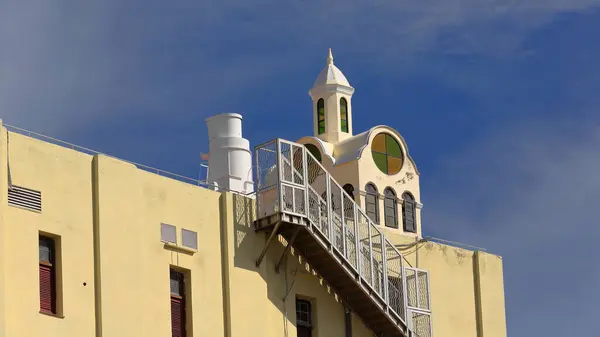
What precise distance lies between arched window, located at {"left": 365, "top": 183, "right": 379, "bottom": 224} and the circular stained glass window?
837 millimetres

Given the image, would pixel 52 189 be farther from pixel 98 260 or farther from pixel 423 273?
pixel 423 273

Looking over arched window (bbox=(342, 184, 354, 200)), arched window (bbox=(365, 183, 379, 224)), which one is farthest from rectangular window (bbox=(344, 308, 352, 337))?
arched window (bbox=(342, 184, 354, 200))

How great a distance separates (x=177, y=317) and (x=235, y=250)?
269cm

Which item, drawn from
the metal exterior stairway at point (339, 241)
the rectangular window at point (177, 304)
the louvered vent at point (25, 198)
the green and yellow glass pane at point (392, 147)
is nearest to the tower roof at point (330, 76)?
the green and yellow glass pane at point (392, 147)

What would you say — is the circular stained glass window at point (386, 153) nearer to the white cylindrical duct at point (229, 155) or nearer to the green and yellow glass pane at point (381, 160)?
the green and yellow glass pane at point (381, 160)

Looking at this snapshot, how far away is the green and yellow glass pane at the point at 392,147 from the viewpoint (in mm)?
60188

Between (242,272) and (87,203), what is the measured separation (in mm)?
5491

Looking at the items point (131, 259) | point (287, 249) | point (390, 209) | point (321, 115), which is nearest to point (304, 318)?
point (287, 249)

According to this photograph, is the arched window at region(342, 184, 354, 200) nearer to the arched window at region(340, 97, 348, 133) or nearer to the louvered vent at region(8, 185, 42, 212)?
the arched window at region(340, 97, 348, 133)

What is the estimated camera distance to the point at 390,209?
59.8 m

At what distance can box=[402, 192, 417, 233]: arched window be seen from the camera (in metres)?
60.3

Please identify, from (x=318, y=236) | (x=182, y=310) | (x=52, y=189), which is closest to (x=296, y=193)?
(x=318, y=236)

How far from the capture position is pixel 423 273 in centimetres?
5512

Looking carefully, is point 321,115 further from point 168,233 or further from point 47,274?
point 47,274
